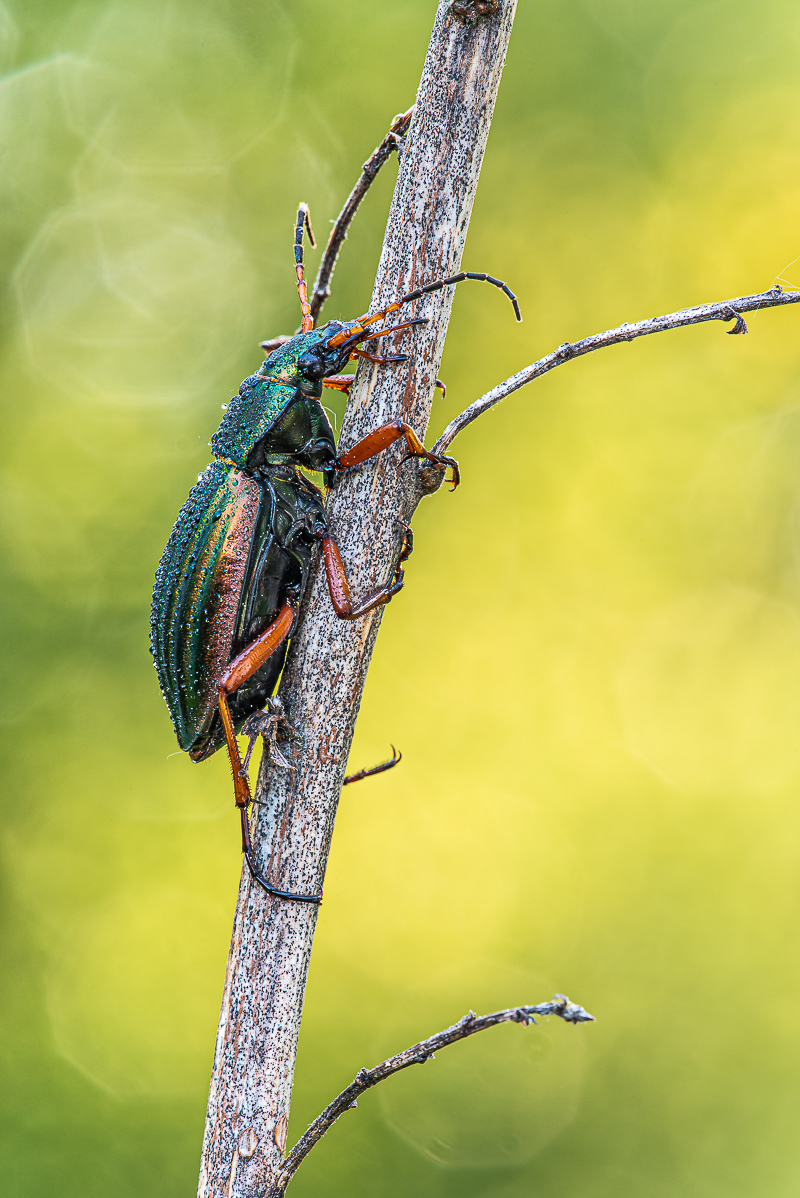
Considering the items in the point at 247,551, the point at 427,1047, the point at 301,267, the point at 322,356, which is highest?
the point at 301,267

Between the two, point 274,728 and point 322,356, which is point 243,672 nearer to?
point 274,728

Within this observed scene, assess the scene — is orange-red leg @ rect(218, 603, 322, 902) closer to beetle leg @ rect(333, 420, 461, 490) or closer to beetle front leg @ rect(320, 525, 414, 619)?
beetle front leg @ rect(320, 525, 414, 619)

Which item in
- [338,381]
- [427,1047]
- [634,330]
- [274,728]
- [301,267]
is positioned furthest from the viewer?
[301,267]

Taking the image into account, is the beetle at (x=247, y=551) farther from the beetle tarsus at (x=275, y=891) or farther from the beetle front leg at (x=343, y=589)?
the beetle tarsus at (x=275, y=891)

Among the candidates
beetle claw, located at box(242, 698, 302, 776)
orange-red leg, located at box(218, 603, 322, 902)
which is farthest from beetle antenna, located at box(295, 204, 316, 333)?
beetle claw, located at box(242, 698, 302, 776)

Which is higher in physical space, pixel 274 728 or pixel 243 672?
pixel 243 672

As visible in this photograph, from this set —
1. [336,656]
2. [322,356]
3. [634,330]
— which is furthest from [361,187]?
[336,656]

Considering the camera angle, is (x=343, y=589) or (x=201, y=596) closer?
(x=343, y=589)
